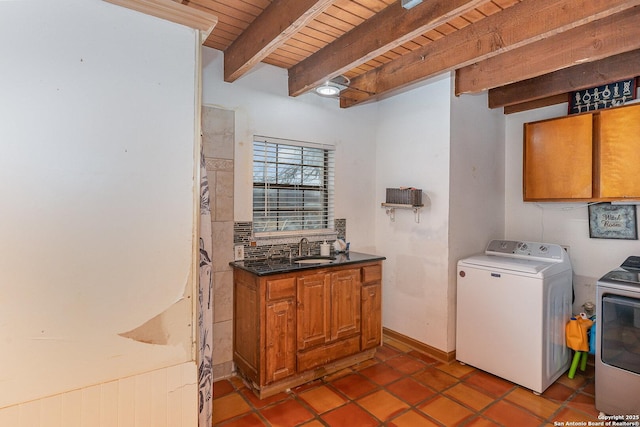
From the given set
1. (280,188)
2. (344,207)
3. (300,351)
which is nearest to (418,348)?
(300,351)

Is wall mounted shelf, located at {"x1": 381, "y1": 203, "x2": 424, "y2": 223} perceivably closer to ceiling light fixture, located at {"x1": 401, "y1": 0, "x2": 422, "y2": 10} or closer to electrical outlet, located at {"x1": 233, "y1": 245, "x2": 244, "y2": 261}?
electrical outlet, located at {"x1": 233, "y1": 245, "x2": 244, "y2": 261}

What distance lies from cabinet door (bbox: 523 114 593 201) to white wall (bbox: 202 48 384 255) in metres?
1.50

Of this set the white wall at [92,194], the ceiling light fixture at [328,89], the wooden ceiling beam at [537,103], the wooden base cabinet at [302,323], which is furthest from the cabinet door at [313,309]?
the wooden ceiling beam at [537,103]

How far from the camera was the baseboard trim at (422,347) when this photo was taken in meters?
3.09

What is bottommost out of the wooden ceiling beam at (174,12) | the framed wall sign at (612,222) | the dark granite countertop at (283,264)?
the dark granite countertop at (283,264)

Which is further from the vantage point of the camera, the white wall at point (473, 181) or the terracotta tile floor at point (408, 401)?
the white wall at point (473, 181)

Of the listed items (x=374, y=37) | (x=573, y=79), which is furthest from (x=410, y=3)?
(x=573, y=79)

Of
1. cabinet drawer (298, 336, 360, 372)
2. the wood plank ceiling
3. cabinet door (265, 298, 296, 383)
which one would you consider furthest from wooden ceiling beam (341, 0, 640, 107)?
cabinet drawer (298, 336, 360, 372)

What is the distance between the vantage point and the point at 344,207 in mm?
3525

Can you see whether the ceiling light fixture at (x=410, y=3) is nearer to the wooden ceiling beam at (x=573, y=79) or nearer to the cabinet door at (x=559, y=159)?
the wooden ceiling beam at (x=573, y=79)

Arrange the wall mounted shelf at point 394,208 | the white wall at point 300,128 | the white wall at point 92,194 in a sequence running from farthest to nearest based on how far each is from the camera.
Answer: the wall mounted shelf at point 394,208 < the white wall at point 300,128 < the white wall at point 92,194

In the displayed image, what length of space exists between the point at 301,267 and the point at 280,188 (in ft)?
2.86

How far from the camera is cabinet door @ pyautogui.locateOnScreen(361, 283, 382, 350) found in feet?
9.88

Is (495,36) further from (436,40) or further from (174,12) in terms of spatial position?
(174,12)
